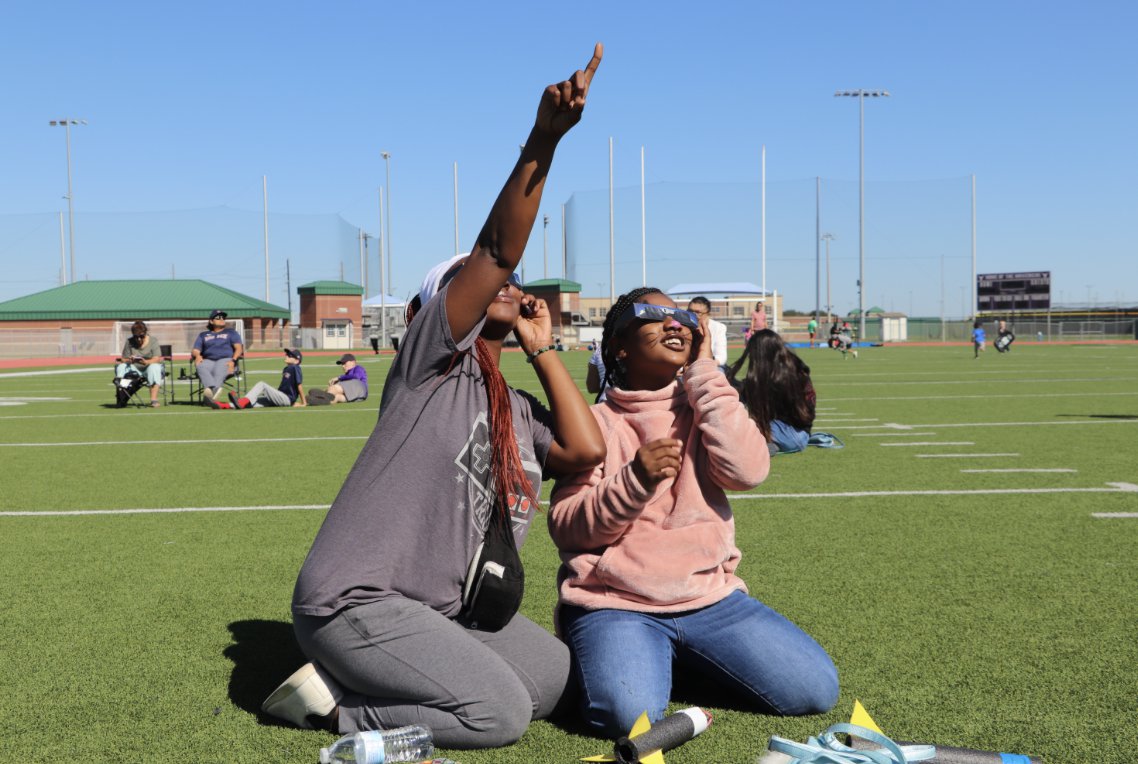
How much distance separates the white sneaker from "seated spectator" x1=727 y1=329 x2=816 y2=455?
5.67 m

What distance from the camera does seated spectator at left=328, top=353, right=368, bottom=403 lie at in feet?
60.3

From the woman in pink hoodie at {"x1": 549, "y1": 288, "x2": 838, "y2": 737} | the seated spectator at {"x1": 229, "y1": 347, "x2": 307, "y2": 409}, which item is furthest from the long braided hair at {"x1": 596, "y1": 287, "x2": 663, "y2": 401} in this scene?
the seated spectator at {"x1": 229, "y1": 347, "x2": 307, "y2": 409}

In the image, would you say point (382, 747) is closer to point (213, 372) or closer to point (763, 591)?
point (763, 591)

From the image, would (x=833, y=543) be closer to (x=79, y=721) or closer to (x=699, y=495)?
(x=699, y=495)

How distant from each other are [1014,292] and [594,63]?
8433cm

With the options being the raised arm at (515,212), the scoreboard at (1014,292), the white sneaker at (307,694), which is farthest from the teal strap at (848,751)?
the scoreboard at (1014,292)

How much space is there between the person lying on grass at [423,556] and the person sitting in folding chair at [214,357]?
48.4ft

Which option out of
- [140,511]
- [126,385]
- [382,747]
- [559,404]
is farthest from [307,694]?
[126,385]

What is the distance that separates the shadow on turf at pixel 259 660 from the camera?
3.69 meters

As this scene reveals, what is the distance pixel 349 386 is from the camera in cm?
1852

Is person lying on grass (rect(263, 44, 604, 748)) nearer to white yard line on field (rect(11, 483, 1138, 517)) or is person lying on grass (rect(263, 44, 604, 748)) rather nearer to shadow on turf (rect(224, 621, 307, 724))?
shadow on turf (rect(224, 621, 307, 724))

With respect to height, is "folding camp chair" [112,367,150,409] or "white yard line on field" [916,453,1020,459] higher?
"folding camp chair" [112,367,150,409]

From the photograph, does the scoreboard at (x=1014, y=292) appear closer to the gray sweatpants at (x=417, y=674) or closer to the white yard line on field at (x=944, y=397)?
the white yard line on field at (x=944, y=397)

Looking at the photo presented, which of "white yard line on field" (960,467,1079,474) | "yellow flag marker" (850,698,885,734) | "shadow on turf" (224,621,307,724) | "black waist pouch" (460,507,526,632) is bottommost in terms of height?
"shadow on turf" (224,621,307,724)
